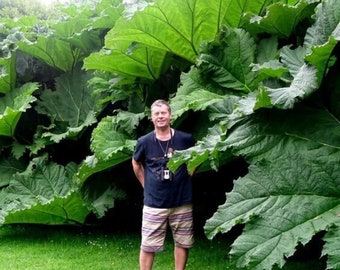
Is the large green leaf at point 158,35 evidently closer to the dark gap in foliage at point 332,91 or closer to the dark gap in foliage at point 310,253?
the dark gap in foliage at point 332,91

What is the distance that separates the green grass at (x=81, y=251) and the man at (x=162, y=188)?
58 centimetres

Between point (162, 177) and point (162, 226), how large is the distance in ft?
1.18

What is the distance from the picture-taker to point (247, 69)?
3760 mm

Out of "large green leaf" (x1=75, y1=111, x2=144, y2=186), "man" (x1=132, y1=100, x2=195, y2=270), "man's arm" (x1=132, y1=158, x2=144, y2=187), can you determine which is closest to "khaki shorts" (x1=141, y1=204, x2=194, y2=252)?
"man" (x1=132, y1=100, x2=195, y2=270)

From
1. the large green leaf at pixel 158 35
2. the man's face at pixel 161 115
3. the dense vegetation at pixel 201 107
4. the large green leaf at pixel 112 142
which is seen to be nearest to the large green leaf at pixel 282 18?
the dense vegetation at pixel 201 107

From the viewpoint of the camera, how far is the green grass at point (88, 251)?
4270 millimetres

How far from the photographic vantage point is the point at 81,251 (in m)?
4.84

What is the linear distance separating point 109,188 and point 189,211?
162 cm

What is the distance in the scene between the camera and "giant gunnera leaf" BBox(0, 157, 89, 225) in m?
4.96

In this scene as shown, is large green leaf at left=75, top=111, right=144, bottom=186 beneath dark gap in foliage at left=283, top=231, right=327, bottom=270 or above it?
above

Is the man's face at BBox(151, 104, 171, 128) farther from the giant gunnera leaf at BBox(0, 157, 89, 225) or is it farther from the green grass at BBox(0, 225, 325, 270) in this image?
the giant gunnera leaf at BBox(0, 157, 89, 225)

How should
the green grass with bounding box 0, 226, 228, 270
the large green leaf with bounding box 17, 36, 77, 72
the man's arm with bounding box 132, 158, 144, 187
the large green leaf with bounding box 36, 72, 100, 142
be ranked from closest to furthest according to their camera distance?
1. the man's arm with bounding box 132, 158, 144, 187
2. the green grass with bounding box 0, 226, 228, 270
3. the large green leaf with bounding box 17, 36, 77, 72
4. the large green leaf with bounding box 36, 72, 100, 142

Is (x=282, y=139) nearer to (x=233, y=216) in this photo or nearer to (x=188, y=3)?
(x=233, y=216)

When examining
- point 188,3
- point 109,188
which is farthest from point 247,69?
point 109,188
